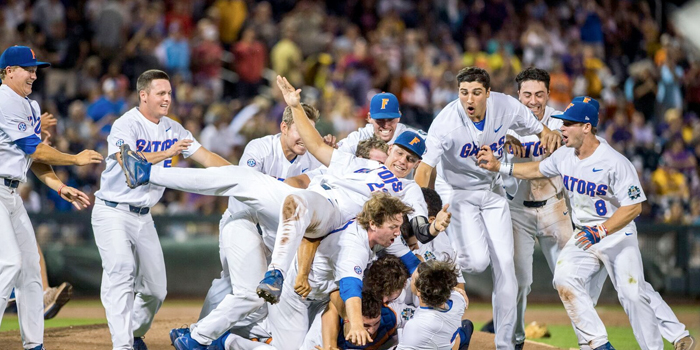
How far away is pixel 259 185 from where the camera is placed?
20.1 ft

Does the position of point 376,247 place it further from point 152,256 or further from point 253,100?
point 253,100

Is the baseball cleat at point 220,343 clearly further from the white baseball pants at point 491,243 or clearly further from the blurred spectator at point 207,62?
the blurred spectator at point 207,62

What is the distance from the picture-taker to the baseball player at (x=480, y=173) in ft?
22.9

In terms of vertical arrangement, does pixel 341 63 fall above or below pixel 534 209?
above

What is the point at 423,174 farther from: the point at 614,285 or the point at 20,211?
the point at 20,211

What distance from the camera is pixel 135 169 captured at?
611cm

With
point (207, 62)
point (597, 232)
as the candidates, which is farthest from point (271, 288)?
point (207, 62)

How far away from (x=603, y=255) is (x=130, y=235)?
4.05m

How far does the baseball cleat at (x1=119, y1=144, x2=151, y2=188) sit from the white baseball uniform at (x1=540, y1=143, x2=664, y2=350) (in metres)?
3.60

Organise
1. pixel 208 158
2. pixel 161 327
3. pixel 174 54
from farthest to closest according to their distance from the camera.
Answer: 1. pixel 174 54
2. pixel 161 327
3. pixel 208 158

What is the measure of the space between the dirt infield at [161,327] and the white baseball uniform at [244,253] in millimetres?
1390


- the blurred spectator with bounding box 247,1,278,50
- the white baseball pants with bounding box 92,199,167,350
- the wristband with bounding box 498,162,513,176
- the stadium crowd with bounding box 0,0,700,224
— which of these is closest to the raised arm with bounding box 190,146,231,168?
the white baseball pants with bounding box 92,199,167,350

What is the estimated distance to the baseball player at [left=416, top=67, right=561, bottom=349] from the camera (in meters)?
6.97

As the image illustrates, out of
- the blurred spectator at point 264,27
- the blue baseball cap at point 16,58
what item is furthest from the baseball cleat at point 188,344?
the blurred spectator at point 264,27
